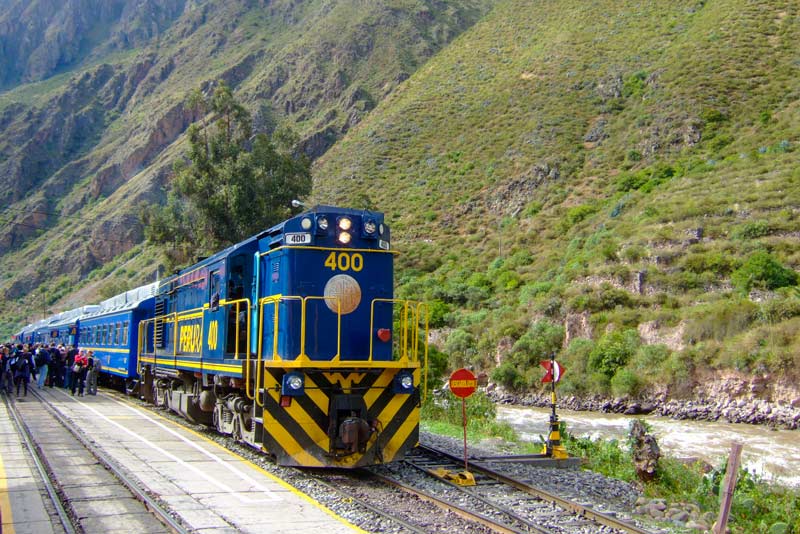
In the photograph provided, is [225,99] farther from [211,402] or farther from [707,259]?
[211,402]

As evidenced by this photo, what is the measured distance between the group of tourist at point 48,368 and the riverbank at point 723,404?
651 inches

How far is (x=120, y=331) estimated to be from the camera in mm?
22906

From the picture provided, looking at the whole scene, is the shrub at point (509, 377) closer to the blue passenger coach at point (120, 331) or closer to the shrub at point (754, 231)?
the shrub at point (754, 231)

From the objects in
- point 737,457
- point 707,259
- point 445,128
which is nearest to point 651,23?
point 445,128

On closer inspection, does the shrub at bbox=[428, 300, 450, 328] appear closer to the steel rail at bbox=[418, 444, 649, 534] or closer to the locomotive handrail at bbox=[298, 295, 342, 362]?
the steel rail at bbox=[418, 444, 649, 534]

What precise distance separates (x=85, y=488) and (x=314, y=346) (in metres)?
3.43

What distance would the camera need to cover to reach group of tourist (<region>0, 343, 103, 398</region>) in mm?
21594

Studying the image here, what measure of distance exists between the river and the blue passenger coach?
11.5 m

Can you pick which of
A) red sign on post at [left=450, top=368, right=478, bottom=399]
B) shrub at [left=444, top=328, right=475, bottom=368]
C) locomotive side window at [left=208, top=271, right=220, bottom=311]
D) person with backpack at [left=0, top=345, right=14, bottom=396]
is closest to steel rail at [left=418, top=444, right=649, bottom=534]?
red sign on post at [left=450, top=368, right=478, bottom=399]

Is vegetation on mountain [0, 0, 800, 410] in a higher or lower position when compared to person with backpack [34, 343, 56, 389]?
higher

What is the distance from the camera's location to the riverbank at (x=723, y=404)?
71.0 feet

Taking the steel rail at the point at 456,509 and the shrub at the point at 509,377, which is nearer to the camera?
the steel rail at the point at 456,509

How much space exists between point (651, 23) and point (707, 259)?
39.1 metres

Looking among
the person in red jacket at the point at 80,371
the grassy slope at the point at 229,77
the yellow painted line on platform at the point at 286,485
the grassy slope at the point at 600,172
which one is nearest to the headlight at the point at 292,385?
the yellow painted line on platform at the point at 286,485
